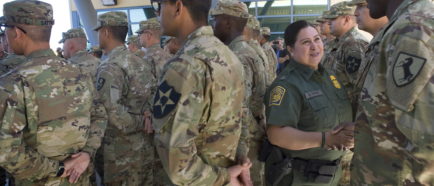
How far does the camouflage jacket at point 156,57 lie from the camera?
4.29 m

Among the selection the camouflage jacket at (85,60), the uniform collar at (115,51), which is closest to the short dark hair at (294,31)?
the uniform collar at (115,51)

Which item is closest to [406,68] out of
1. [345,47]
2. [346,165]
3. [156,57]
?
[346,165]

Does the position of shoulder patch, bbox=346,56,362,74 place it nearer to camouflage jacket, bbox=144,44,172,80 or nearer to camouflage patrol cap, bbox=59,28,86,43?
camouflage jacket, bbox=144,44,172,80

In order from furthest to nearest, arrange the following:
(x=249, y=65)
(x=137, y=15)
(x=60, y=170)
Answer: (x=137, y=15), (x=249, y=65), (x=60, y=170)

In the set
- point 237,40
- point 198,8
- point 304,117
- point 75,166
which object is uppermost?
point 198,8

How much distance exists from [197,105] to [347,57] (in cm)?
229

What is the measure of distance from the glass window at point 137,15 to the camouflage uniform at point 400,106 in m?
16.0

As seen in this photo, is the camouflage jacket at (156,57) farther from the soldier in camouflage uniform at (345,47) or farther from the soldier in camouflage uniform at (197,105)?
the soldier in camouflage uniform at (197,105)

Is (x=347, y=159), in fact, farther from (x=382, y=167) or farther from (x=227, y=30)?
(x=227, y=30)

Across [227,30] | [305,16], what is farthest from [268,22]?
[227,30]

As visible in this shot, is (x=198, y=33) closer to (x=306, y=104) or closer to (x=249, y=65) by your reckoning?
(x=306, y=104)

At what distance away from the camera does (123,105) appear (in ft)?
11.7

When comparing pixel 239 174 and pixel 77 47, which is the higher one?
pixel 77 47

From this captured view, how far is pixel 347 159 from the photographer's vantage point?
2619 mm
